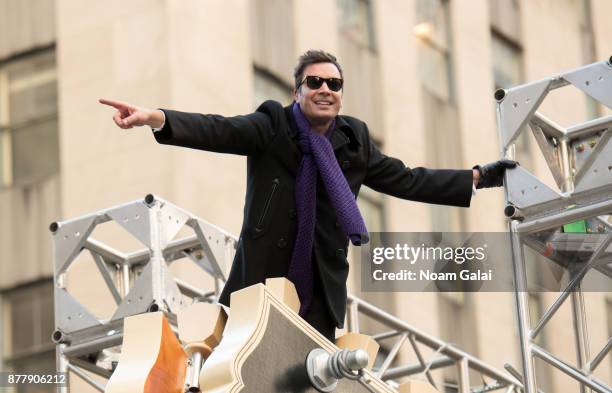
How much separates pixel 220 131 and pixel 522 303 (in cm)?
308

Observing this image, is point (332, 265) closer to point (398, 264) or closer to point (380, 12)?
point (398, 264)

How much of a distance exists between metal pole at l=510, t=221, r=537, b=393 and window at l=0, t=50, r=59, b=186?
1266cm

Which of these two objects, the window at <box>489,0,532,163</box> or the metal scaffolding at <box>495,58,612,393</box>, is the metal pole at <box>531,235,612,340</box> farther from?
the window at <box>489,0,532,163</box>

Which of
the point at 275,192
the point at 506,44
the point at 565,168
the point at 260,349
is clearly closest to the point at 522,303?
the point at 565,168

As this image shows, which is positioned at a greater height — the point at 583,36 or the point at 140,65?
the point at 583,36

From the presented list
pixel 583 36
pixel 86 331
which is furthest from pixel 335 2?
pixel 86 331

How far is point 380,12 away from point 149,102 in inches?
270

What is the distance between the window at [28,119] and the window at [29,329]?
1.63 meters

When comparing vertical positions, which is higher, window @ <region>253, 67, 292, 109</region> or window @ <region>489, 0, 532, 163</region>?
window @ <region>489, 0, 532, 163</region>

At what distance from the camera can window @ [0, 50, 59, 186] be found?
22.7 m

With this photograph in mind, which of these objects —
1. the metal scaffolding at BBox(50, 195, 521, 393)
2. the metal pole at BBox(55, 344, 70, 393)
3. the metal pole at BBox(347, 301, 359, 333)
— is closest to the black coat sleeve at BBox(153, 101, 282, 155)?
the metal scaffolding at BBox(50, 195, 521, 393)

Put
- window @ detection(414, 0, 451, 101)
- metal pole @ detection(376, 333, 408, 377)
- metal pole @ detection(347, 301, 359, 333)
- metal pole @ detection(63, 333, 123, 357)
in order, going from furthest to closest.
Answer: window @ detection(414, 0, 451, 101) → metal pole @ detection(347, 301, 359, 333) → metal pole @ detection(376, 333, 408, 377) → metal pole @ detection(63, 333, 123, 357)

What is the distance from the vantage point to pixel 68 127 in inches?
876

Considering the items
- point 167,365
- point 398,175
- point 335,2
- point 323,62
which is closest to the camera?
point 167,365
